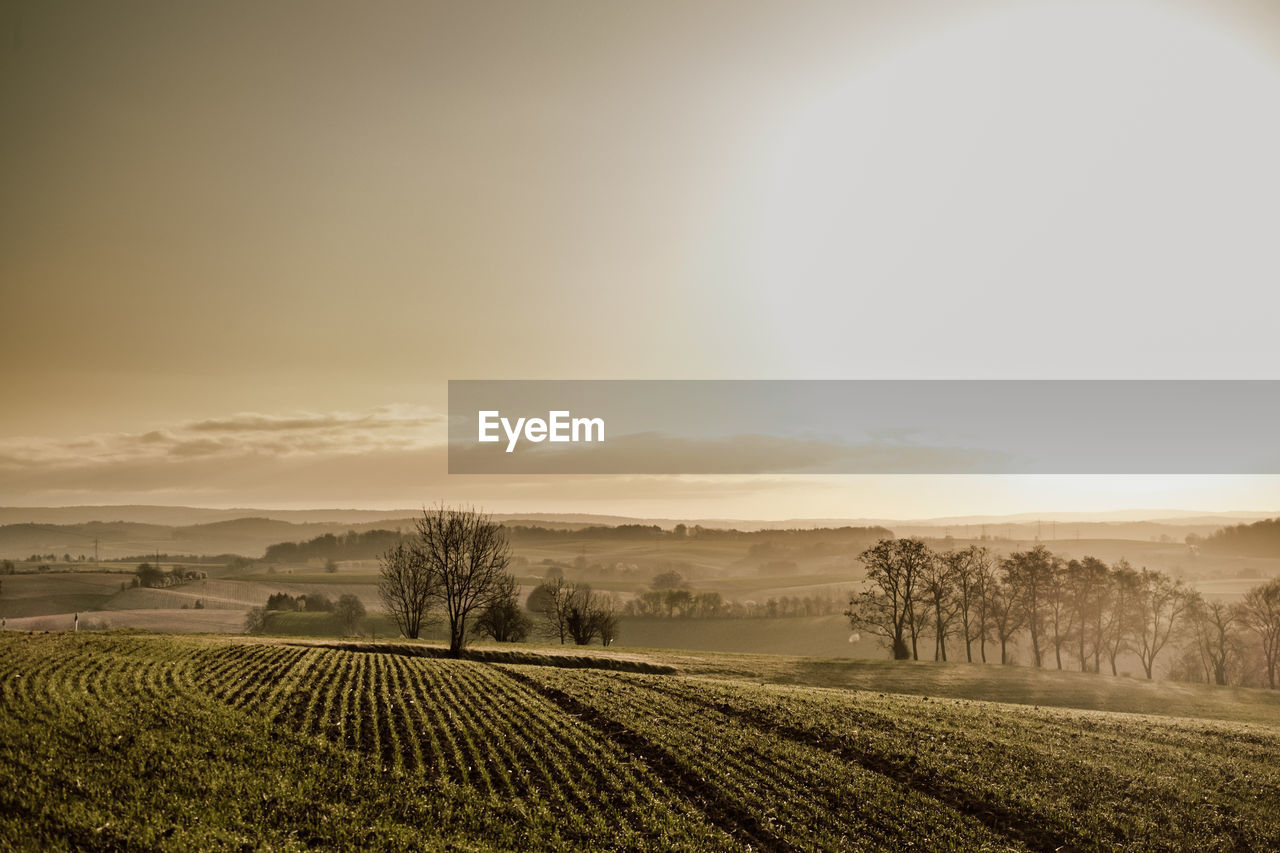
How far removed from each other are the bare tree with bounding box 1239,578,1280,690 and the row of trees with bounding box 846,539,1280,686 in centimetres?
11

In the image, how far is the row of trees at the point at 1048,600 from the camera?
86562 millimetres

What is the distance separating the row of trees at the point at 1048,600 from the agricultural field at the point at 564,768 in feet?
152

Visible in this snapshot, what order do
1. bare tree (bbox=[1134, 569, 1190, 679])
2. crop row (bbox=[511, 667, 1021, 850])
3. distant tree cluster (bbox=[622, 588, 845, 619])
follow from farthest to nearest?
distant tree cluster (bbox=[622, 588, 845, 619]) → bare tree (bbox=[1134, 569, 1190, 679]) → crop row (bbox=[511, 667, 1021, 850])

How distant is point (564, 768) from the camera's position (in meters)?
25.8

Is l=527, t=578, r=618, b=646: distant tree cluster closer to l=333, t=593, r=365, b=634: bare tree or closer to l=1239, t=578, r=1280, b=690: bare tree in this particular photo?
l=333, t=593, r=365, b=634: bare tree

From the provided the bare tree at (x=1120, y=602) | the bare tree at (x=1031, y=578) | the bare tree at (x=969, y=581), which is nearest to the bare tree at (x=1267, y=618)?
the bare tree at (x=1120, y=602)

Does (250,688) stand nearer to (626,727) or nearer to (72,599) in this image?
(626,727)

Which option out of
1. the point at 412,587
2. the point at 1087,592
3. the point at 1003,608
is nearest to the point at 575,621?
the point at 412,587

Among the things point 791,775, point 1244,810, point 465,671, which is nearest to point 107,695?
point 465,671

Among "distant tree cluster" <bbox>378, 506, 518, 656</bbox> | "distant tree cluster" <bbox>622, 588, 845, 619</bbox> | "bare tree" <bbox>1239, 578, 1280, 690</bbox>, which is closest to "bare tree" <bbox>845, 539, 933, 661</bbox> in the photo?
"bare tree" <bbox>1239, 578, 1280, 690</bbox>

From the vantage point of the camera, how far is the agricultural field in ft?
66.7

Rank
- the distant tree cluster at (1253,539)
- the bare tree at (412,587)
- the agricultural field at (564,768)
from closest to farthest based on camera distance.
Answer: the agricultural field at (564,768) < the bare tree at (412,587) < the distant tree cluster at (1253,539)

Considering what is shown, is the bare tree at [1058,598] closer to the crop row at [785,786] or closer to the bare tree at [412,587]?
the crop row at [785,786]

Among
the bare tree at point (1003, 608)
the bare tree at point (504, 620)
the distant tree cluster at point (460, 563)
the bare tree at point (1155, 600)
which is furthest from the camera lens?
the bare tree at point (504, 620)
